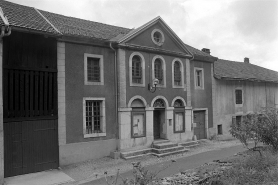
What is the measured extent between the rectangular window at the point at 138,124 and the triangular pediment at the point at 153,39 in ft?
14.1

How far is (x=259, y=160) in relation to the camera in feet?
30.7

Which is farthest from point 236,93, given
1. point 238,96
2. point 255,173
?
point 255,173

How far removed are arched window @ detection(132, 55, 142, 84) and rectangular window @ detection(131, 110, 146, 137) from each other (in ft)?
6.71

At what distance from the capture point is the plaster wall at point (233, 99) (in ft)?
64.7

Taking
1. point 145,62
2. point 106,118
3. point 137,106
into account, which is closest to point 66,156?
point 106,118

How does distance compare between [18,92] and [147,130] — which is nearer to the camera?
[18,92]

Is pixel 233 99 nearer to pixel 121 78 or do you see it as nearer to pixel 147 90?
pixel 147 90

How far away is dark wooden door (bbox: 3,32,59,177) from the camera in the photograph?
10.4 meters

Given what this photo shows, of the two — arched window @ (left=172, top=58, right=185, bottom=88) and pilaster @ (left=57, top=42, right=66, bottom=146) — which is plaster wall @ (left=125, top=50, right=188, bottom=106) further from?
pilaster @ (left=57, top=42, right=66, bottom=146)

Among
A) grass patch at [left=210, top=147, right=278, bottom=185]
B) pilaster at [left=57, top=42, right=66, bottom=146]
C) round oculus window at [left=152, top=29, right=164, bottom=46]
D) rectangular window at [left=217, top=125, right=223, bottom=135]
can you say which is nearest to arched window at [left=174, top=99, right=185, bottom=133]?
round oculus window at [left=152, top=29, right=164, bottom=46]

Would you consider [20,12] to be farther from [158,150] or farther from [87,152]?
[158,150]

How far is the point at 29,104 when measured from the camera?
11.0 m

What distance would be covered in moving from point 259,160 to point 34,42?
36.8 ft

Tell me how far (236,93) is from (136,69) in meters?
10.9
